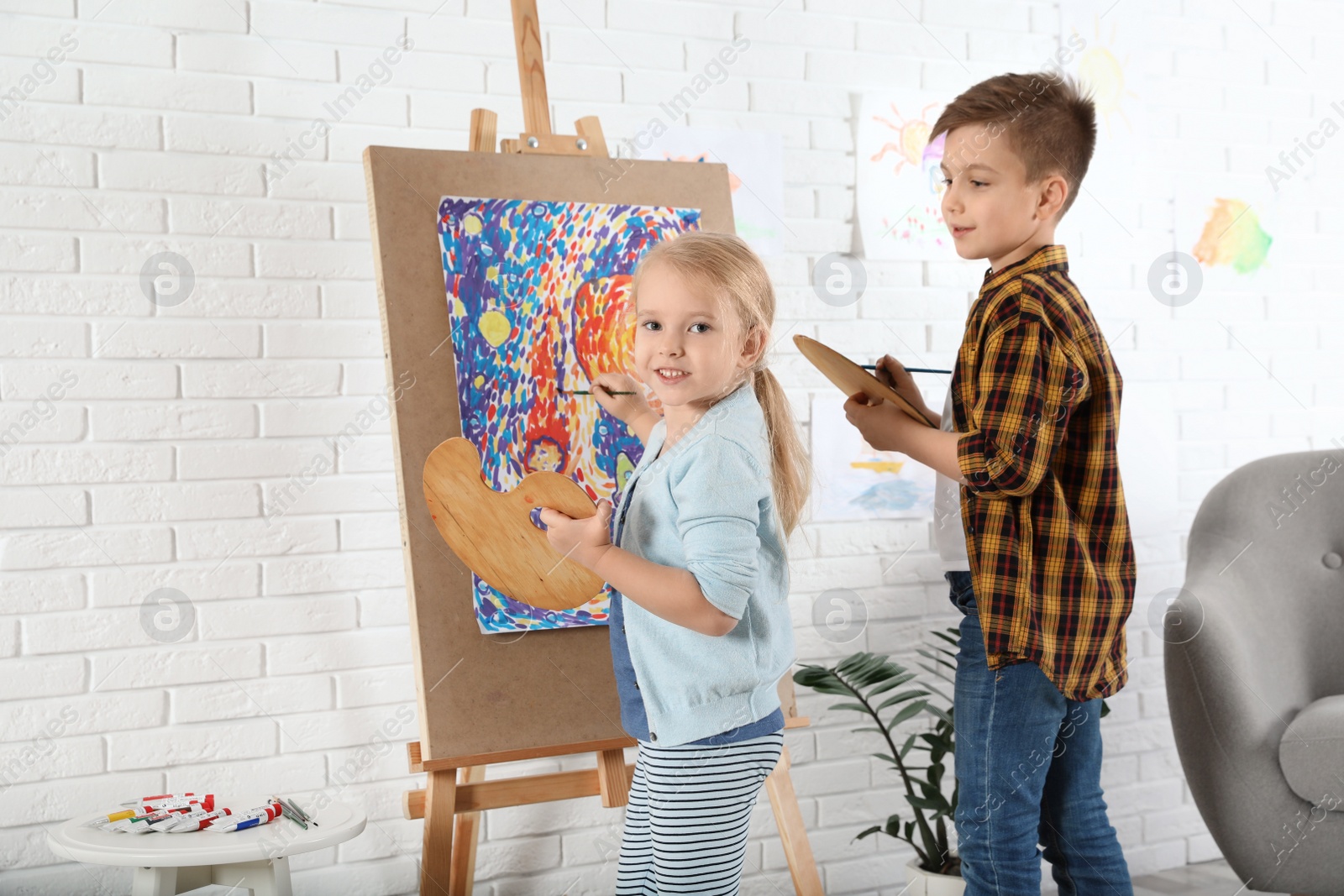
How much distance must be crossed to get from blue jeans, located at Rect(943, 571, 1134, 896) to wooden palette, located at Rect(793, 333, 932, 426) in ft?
0.83

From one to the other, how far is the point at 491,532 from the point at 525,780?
20.3 inches

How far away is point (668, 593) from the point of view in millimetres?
1132

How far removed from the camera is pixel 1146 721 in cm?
255

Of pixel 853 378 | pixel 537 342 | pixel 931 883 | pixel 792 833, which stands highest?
pixel 537 342

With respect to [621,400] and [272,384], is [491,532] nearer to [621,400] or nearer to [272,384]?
[621,400]

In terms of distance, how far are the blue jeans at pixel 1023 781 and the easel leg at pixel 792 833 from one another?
0.44 m

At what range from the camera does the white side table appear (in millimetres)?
1446

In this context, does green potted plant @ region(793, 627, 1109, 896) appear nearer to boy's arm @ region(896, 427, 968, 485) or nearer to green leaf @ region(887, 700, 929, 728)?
green leaf @ region(887, 700, 929, 728)

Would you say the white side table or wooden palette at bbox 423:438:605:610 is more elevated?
wooden palette at bbox 423:438:605:610

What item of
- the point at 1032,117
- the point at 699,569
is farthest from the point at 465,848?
the point at 1032,117

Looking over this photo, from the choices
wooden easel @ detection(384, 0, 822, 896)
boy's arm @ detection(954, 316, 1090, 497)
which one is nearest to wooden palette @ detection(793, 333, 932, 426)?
boy's arm @ detection(954, 316, 1090, 497)

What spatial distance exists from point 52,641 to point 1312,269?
2961mm

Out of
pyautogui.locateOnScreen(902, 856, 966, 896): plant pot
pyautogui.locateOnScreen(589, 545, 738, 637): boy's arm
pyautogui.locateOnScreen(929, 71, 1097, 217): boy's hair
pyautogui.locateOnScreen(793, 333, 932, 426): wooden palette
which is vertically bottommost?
pyautogui.locateOnScreen(902, 856, 966, 896): plant pot

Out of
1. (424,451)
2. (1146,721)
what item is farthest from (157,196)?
(1146,721)
